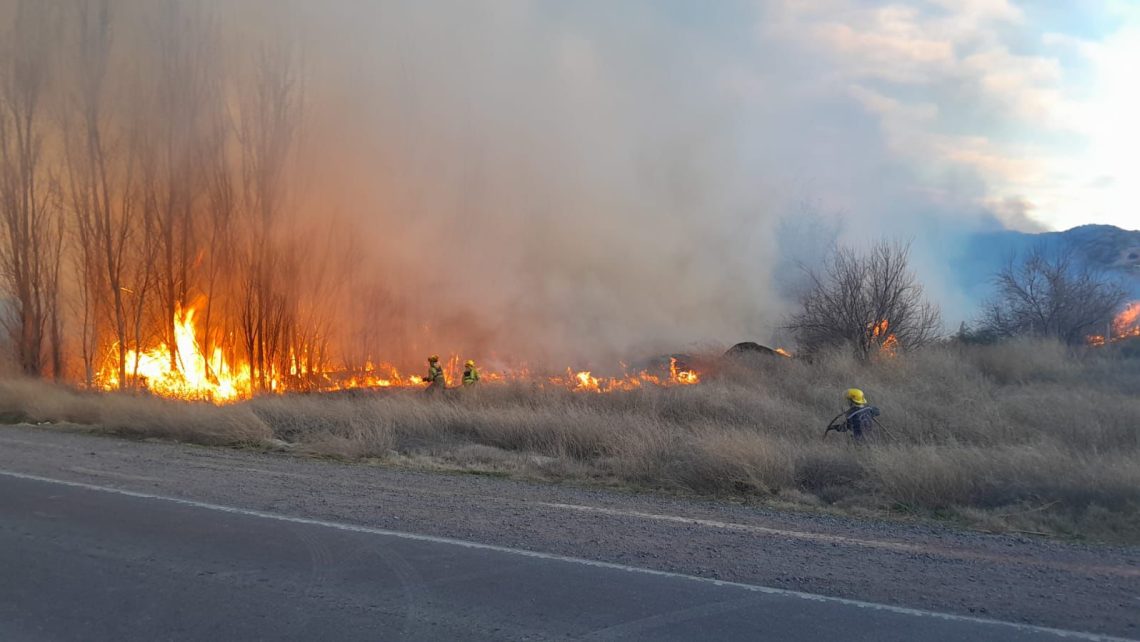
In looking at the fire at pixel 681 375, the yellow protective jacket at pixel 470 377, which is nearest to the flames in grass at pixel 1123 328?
the fire at pixel 681 375

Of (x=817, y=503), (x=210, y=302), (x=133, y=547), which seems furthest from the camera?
(x=210, y=302)

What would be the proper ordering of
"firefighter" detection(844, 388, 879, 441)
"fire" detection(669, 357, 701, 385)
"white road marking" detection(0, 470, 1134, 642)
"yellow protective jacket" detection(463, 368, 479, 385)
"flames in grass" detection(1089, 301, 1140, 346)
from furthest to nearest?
"flames in grass" detection(1089, 301, 1140, 346) < "fire" detection(669, 357, 701, 385) < "yellow protective jacket" detection(463, 368, 479, 385) < "firefighter" detection(844, 388, 879, 441) < "white road marking" detection(0, 470, 1134, 642)

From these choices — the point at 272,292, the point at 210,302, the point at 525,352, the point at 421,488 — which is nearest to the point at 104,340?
the point at 210,302

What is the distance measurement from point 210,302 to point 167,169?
3.23 metres

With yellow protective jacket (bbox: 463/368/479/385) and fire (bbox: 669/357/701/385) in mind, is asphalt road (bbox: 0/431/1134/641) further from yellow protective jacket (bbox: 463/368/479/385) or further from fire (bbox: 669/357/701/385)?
fire (bbox: 669/357/701/385)

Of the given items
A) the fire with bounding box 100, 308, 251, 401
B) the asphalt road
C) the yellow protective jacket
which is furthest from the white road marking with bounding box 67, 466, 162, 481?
the fire with bounding box 100, 308, 251, 401

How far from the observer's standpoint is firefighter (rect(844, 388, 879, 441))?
29.9 feet

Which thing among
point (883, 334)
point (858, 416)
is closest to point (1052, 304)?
point (883, 334)

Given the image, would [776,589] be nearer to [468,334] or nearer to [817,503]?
[817,503]

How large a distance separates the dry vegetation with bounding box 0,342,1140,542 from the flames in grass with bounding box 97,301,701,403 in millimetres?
1920

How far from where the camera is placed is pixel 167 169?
707 inches

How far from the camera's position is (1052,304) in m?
20.5

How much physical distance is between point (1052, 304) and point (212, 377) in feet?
68.1

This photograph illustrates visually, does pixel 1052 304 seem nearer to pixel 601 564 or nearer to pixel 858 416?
pixel 858 416
